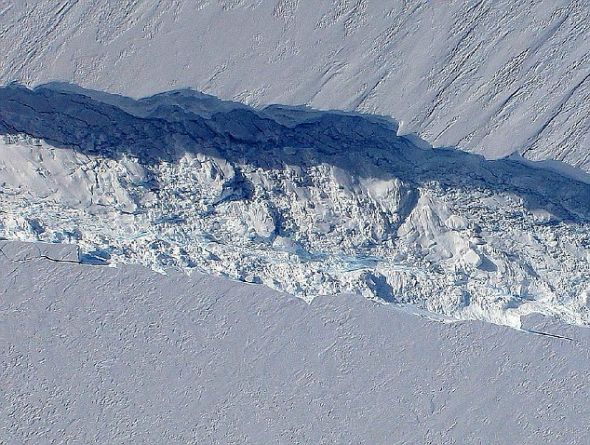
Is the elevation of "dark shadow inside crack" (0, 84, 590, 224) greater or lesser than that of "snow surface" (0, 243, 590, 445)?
greater

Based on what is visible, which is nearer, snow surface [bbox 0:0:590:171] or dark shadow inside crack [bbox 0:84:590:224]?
snow surface [bbox 0:0:590:171]

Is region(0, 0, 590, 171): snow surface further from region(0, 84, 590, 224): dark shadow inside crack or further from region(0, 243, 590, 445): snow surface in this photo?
region(0, 243, 590, 445): snow surface

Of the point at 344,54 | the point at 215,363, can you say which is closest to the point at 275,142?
the point at 344,54

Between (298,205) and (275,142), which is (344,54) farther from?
(298,205)

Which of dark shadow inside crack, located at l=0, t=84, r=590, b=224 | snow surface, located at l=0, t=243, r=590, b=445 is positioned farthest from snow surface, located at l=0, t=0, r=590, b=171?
snow surface, located at l=0, t=243, r=590, b=445

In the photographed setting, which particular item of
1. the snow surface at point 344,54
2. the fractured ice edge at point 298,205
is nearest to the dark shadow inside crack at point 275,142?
the fractured ice edge at point 298,205
